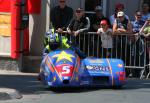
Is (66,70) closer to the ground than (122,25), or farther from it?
closer to the ground

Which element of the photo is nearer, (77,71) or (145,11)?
(77,71)

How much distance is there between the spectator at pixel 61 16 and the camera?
16641 mm

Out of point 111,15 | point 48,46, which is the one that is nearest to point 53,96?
point 48,46

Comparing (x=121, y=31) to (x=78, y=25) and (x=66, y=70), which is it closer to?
(x=78, y=25)

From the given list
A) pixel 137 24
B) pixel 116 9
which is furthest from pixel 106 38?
Answer: pixel 116 9

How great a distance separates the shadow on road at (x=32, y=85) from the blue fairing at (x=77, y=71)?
28cm

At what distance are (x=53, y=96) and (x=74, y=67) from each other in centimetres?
96

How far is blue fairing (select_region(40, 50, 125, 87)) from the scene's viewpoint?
12.8 meters

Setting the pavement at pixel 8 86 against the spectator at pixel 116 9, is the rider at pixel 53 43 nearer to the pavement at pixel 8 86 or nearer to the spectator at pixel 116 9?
the pavement at pixel 8 86

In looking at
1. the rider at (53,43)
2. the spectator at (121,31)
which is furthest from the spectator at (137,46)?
the rider at (53,43)

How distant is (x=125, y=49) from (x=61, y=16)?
6.87 feet

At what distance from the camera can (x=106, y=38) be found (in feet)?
53.7

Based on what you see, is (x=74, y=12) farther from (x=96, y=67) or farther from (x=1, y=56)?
(x=96, y=67)

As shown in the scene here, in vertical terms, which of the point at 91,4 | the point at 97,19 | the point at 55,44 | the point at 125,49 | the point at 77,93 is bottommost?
the point at 77,93
